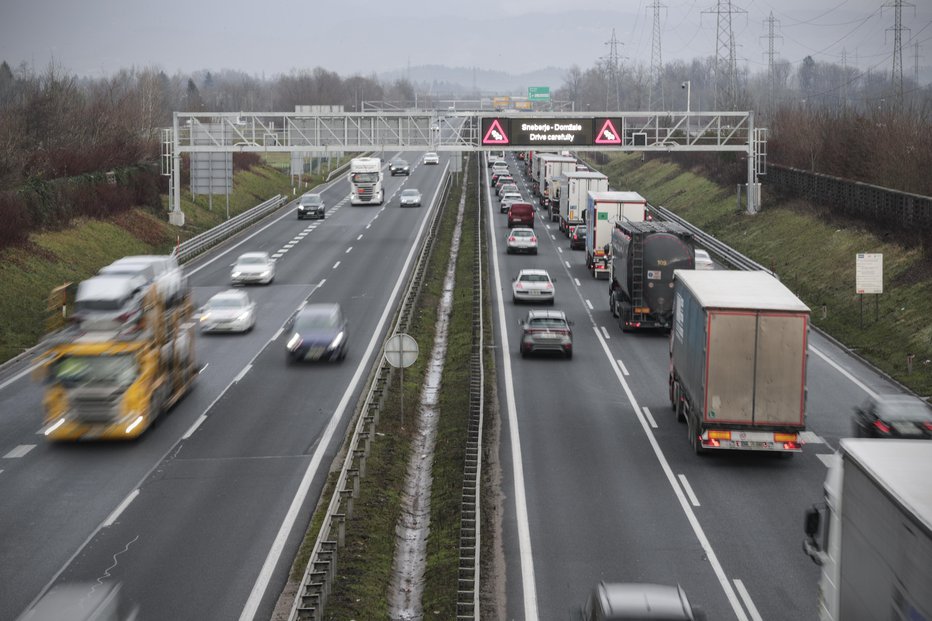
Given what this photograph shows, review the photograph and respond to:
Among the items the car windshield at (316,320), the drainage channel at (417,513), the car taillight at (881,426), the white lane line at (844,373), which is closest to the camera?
the drainage channel at (417,513)

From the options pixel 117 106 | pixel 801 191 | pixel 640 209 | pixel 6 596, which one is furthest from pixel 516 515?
pixel 117 106

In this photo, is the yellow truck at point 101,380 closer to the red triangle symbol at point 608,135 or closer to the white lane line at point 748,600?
the white lane line at point 748,600

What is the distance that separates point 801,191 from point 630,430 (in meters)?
40.4

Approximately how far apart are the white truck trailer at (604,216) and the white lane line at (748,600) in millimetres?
32834

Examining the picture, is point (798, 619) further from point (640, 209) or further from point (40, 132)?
point (40, 132)

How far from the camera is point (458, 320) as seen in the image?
44719mm

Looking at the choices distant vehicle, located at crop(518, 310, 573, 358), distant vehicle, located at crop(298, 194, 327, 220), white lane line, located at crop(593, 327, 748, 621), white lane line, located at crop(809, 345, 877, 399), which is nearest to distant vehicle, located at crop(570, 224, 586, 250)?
distant vehicle, located at crop(298, 194, 327, 220)

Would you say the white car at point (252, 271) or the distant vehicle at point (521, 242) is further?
the distant vehicle at point (521, 242)

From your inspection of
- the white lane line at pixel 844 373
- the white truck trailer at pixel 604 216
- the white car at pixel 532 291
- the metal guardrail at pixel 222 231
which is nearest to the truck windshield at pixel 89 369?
the white lane line at pixel 844 373

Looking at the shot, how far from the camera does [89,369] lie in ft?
85.7

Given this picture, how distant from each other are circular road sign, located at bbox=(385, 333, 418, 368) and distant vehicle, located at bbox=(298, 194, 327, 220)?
52.7 metres

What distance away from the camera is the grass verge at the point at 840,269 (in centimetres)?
→ 3819

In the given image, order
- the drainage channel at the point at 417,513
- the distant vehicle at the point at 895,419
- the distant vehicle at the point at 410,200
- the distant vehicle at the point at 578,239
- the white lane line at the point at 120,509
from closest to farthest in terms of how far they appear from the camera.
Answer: the drainage channel at the point at 417,513, the white lane line at the point at 120,509, the distant vehicle at the point at 895,419, the distant vehicle at the point at 578,239, the distant vehicle at the point at 410,200

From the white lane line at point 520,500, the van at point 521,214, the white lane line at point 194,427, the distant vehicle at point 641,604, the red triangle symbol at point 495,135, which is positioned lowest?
the white lane line at point 520,500
